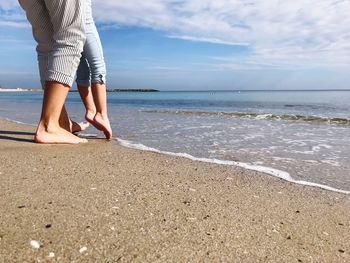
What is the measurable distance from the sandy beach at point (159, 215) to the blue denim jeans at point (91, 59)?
1.15 meters

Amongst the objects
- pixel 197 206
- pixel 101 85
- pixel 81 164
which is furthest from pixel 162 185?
pixel 101 85

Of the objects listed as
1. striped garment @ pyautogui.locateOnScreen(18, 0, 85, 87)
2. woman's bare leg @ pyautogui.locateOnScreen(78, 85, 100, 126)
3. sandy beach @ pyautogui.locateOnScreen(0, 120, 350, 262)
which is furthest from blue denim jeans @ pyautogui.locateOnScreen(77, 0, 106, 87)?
sandy beach @ pyautogui.locateOnScreen(0, 120, 350, 262)

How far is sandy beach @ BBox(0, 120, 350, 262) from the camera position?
4.82ft

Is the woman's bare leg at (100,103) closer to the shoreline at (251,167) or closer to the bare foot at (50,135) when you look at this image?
the shoreline at (251,167)

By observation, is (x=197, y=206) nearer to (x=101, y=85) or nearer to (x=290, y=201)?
(x=290, y=201)

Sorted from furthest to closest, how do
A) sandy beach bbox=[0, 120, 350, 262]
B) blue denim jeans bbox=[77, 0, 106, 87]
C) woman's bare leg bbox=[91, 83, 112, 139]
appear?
woman's bare leg bbox=[91, 83, 112, 139] < blue denim jeans bbox=[77, 0, 106, 87] < sandy beach bbox=[0, 120, 350, 262]

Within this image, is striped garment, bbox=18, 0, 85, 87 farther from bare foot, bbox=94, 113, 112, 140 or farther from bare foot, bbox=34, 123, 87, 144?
bare foot, bbox=94, 113, 112, 140

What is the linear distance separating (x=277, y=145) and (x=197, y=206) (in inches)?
105

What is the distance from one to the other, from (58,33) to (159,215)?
207cm

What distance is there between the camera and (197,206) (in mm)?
2008

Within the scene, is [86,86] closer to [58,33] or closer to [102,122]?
[102,122]

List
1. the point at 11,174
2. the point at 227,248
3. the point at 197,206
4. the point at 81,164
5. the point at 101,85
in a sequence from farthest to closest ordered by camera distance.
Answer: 1. the point at 101,85
2. the point at 81,164
3. the point at 11,174
4. the point at 197,206
5. the point at 227,248

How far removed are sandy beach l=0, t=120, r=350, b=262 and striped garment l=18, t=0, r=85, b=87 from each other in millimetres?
764

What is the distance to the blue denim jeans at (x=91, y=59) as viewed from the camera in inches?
145
